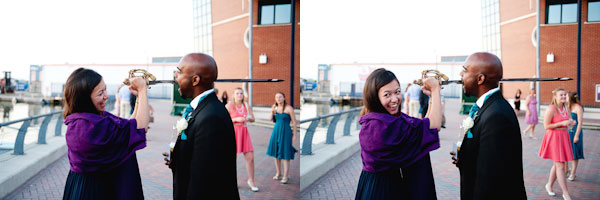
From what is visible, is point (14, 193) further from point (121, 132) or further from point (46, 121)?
point (121, 132)

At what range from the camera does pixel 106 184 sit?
8.69 feet

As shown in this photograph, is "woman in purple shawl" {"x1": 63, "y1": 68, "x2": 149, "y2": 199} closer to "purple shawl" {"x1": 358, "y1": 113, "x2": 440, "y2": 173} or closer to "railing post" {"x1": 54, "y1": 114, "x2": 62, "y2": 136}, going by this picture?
"purple shawl" {"x1": 358, "y1": 113, "x2": 440, "y2": 173}

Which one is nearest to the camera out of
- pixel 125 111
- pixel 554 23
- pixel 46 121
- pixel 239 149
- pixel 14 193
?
pixel 14 193

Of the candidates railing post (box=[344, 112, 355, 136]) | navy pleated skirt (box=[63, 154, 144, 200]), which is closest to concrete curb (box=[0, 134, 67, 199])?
navy pleated skirt (box=[63, 154, 144, 200])

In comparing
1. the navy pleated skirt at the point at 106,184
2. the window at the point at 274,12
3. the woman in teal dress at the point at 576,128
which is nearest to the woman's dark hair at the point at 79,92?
the navy pleated skirt at the point at 106,184

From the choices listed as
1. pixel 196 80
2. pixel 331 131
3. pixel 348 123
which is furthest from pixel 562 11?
pixel 196 80

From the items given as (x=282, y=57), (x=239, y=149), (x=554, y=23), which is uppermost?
(x=554, y=23)

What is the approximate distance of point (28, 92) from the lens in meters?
20.1

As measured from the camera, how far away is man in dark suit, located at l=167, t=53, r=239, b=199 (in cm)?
231

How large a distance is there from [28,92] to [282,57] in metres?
16.2

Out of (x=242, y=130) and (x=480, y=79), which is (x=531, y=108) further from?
(x=480, y=79)

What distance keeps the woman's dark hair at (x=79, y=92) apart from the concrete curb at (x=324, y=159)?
11.1 ft

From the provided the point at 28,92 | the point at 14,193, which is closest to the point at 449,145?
the point at 14,193

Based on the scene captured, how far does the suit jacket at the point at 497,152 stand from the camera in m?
2.38
